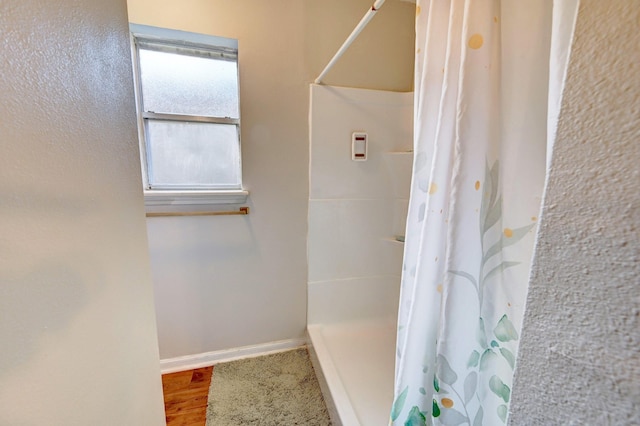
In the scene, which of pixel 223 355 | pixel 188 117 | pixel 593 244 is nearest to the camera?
pixel 593 244

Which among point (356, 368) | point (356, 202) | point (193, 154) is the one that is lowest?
point (356, 368)

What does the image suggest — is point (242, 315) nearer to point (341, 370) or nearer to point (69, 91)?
point (341, 370)

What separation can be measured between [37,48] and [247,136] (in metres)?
1.04

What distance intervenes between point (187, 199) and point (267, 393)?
1.12 m

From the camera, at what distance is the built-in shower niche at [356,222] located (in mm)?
1502

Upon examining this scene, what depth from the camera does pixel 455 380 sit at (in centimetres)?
61

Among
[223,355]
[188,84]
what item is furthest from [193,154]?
[223,355]

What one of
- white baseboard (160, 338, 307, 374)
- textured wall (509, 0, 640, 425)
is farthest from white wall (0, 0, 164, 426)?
white baseboard (160, 338, 307, 374)

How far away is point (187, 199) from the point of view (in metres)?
1.34

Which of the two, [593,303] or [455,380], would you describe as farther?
[455,380]

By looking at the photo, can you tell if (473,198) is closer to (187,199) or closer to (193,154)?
(187,199)

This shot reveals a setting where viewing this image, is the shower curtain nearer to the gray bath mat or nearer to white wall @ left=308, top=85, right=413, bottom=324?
the gray bath mat

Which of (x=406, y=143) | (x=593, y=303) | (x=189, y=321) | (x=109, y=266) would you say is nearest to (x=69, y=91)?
(x=109, y=266)

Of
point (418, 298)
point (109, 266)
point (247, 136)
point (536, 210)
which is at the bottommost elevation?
point (418, 298)
